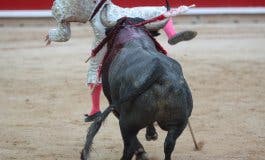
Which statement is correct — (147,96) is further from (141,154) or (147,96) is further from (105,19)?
(105,19)

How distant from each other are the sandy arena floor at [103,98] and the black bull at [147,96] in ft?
3.17

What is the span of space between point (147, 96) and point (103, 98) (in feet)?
11.2

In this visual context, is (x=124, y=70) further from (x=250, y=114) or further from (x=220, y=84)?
(x=220, y=84)

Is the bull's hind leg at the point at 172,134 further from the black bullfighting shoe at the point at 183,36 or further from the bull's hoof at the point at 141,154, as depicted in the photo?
the black bullfighting shoe at the point at 183,36

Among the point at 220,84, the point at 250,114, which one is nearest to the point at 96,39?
the point at 250,114

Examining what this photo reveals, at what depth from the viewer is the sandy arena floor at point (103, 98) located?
16.0ft

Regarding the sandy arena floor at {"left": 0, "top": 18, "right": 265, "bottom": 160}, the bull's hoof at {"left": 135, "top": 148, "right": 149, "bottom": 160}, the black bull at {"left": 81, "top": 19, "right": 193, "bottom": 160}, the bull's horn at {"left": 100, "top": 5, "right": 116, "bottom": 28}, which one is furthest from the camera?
the sandy arena floor at {"left": 0, "top": 18, "right": 265, "bottom": 160}

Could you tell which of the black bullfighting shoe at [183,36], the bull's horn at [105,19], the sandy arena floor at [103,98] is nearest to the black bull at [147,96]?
the black bullfighting shoe at [183,36]

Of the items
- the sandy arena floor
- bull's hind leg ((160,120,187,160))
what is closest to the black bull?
bull's hind leg ((160,120,187,160))

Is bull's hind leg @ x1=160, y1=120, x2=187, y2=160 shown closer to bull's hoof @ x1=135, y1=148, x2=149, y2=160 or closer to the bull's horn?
bull's hoof @ x1=135, y1=148, x2=149, y2=160

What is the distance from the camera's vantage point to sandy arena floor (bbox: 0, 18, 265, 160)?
4883 mm

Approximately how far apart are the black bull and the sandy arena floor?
96 cm

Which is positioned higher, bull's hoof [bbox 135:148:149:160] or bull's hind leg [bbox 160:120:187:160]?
bull's hind leg [bbox 160:120:187:160]

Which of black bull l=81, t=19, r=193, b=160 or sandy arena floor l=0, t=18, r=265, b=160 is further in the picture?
sandy arena floor l=0, t=18, r=265, b=160
